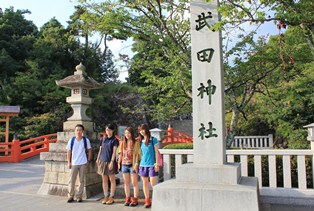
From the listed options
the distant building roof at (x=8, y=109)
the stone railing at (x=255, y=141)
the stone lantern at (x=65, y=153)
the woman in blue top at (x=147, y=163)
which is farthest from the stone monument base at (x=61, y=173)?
the stone railing at (x=255, y=141)

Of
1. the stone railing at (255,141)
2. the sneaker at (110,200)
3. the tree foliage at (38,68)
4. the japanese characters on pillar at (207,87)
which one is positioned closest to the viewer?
the japanese characters on pillar at (207,87)

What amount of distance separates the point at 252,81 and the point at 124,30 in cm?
396

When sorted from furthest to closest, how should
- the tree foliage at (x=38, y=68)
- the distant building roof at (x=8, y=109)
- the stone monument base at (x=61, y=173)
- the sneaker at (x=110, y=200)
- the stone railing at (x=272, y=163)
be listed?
the tree foliage at (x=38, y=68) → the distant building roof at (x=8, y=109) → the stone monument base at (x=61, y=173) → the sneaker at (x=110, y=200) → the stone railing at (x=272, y=163)

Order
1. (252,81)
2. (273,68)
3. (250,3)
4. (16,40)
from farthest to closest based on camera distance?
1. (16,40)
2. (252,81)
3. (273,68)
4. (250,3)

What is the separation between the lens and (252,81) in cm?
825

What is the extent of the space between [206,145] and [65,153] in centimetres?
321

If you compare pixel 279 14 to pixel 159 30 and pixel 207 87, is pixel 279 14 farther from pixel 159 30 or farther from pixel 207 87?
pixel 159 30

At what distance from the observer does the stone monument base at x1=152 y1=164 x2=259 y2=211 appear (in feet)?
12.6

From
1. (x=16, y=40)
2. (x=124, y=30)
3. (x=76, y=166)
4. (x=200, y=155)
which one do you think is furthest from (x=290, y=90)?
(x=16, y=40)

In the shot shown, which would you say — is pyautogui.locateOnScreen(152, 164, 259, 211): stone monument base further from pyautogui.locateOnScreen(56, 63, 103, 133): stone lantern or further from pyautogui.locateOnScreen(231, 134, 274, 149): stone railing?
pyautogui.locateOnScreen(231, 134, 274, 149): stone railing

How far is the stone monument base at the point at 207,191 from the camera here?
3836 mm

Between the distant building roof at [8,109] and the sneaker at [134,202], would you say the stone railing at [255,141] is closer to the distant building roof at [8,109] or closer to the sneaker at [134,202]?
the sneaker at [134,202]

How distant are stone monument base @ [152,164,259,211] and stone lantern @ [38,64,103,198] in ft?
7.33

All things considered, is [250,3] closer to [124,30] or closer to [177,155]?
[177,155]
